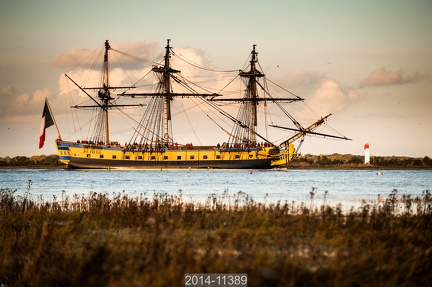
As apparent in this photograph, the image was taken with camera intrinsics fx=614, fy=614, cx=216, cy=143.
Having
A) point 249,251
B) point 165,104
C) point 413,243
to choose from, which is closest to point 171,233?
point 249,251

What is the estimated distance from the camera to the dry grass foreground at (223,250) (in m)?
13.2

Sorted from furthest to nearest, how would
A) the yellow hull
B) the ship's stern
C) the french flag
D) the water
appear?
the ship's stern < the yellow hull < the french flag < the water

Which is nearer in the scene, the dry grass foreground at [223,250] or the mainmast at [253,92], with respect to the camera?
the dry grass foreground at [223,250]

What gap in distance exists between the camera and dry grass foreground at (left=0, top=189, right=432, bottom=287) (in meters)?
13.2

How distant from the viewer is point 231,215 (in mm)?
22609

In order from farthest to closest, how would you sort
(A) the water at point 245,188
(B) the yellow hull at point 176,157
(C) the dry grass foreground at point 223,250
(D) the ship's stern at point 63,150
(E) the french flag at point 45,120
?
(D) the ship's stern at point 63,150
(B) the yellow hull at point 176,157
(E) the french flag at point 45,120
(A) the water at point 245,188
(C) the dry grass foreground at point 223,250

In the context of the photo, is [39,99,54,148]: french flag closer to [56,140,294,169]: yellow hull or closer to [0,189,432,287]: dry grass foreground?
[56,140,294,169]: yellow hull

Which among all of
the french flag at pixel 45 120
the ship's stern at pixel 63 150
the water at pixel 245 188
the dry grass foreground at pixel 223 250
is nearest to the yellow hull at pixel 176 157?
the ship's stern at pixel 63 150

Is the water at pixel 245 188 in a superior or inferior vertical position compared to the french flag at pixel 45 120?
inferior

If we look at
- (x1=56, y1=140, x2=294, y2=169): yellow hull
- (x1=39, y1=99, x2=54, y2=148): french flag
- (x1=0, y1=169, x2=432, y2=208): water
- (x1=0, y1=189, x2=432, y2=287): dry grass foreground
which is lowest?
(x1=0, y1=189, x2=432, y2=287): dry grass foreground

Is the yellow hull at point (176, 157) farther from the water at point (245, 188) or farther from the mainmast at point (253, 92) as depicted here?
the water at point (245, 188)

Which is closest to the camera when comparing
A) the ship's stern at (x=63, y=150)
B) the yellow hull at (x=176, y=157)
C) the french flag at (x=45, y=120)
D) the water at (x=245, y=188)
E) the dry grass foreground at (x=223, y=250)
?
the dry grass foreground at (x=223, y=250)

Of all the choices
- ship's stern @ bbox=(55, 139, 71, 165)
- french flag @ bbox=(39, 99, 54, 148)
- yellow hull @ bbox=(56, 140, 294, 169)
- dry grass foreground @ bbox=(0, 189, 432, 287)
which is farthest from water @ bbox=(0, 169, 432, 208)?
ship's stern @ bbox=(55, 139, 71, 165)

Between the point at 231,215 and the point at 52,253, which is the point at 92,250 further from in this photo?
the point at 231,215
